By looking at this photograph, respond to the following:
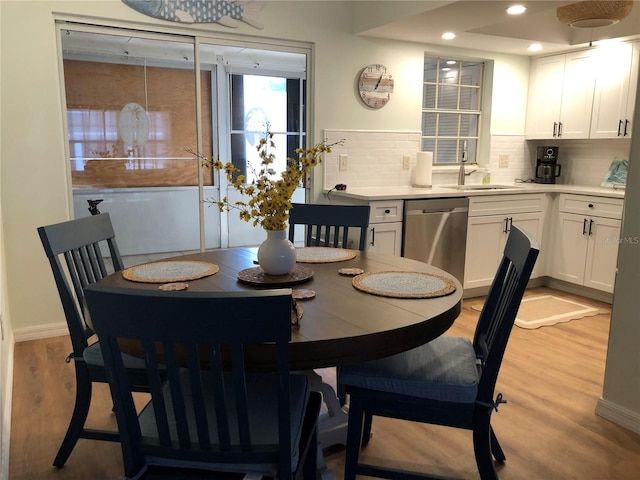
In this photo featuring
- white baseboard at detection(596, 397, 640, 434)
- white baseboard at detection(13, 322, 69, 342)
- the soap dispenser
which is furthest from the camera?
the soap dispenser

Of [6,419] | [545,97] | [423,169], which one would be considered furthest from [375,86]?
[6,419]

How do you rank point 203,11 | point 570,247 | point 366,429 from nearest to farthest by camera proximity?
1. point 366,429
2. point 203,11
3. point 570,247

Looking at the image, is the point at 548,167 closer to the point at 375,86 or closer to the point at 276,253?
the point at 375,86

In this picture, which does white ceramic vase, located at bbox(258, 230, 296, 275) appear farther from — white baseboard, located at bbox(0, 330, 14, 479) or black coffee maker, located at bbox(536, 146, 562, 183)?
black coffee maker, located at bbox(536, 146, 562, 183)

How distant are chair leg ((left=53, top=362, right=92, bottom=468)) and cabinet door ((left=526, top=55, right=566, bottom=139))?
4.43 metres

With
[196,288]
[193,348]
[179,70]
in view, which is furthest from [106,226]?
[179,70]

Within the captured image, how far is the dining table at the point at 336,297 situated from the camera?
4.52 ft

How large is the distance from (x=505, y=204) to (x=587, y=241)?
719 mm

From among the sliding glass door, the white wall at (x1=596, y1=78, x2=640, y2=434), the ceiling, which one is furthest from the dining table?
the ceiling

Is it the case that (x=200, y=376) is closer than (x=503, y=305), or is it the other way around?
(x=200, y=376)

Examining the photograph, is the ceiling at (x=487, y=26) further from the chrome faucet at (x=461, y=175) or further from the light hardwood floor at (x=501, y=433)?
the light hardwood floor at (x=501, y=433)

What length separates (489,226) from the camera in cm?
433

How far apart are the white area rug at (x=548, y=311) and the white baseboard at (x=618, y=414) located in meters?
1.21

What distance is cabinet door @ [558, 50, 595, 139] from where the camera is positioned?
14.8 ft
